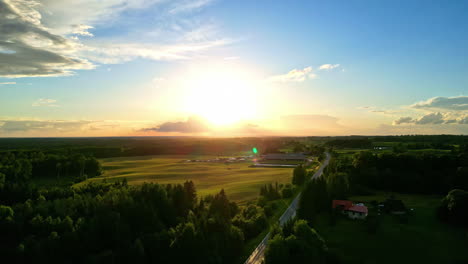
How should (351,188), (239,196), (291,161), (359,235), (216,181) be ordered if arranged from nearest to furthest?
1. (359,235)
2. (239,196)
3. (351,188)
4. (216,181)
5. (291,161)

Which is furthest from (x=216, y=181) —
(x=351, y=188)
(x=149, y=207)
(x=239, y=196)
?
(x=149, y=207)

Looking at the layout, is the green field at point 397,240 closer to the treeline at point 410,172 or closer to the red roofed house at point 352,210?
the red roofed house at point 352,210

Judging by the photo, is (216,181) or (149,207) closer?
(149,207)

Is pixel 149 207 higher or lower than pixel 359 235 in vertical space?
higher

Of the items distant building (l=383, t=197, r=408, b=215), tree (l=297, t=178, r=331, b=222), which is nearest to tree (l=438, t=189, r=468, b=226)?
distant building (l=383, t=197, r=408, b=215)

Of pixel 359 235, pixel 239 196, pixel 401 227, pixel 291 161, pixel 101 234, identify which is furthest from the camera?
pixel 291 161

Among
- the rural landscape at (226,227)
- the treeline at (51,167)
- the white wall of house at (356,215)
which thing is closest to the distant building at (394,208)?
the rural landscape at (226,227)

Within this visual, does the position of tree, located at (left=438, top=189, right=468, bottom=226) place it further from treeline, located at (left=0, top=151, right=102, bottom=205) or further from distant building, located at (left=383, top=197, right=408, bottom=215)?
treeline, located at (left=0, top=151, right=102, bottom=205)

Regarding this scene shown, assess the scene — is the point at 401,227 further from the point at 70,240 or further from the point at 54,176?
the point at 54,176
